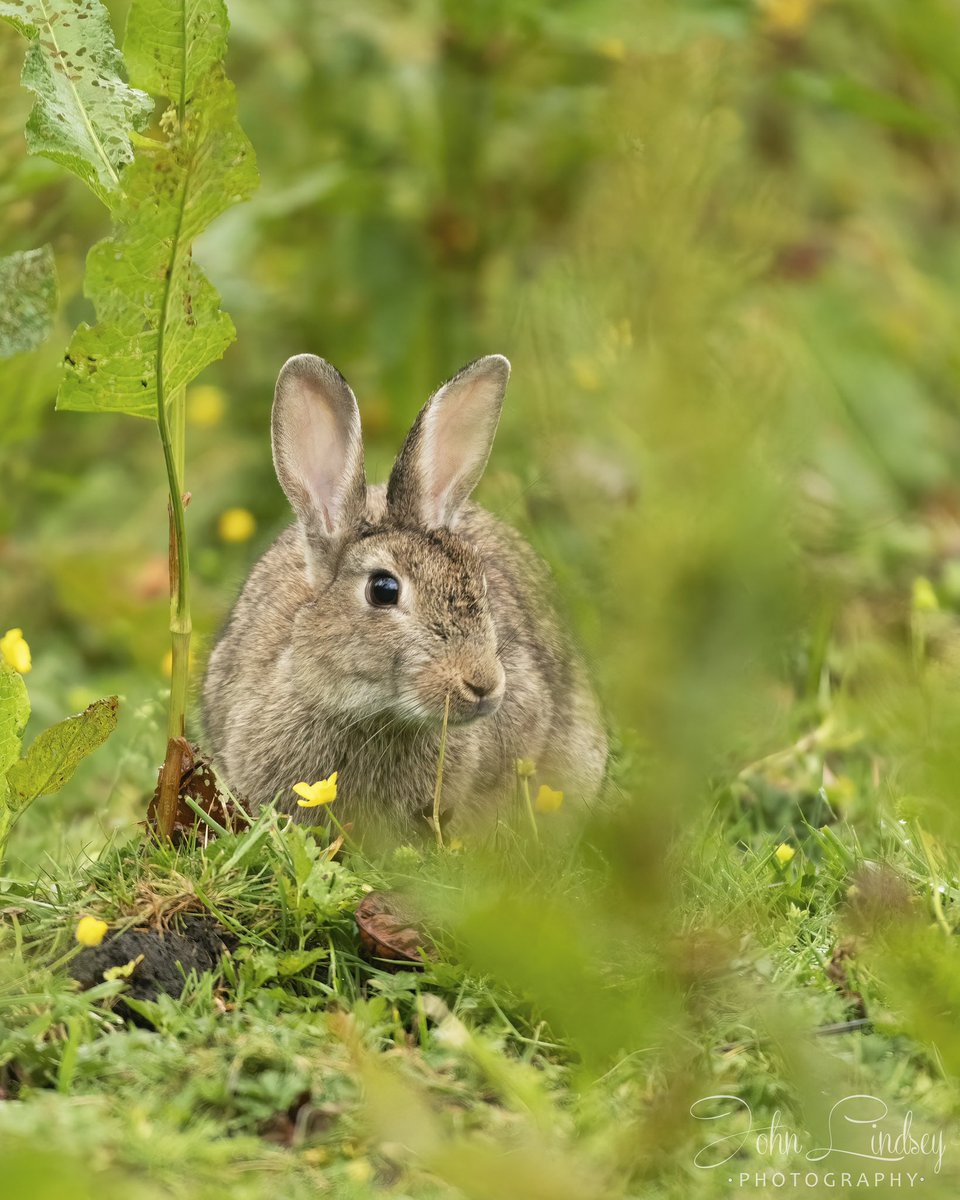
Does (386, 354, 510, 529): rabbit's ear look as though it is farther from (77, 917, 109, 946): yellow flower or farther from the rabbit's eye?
(77, 917, 109, 946): yellow flower

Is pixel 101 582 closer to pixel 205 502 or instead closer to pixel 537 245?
pixel 205 502

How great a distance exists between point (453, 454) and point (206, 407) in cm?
286

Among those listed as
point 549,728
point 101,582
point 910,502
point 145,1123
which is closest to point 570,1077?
point 145,1123

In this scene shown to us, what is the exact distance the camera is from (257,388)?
683cm

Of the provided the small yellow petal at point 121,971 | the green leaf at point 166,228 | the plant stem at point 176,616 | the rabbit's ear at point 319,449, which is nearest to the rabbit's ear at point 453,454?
the rabbit's ear at point 319,449

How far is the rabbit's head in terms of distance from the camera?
394 centimetres

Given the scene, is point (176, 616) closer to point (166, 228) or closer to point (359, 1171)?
point (166, 228)

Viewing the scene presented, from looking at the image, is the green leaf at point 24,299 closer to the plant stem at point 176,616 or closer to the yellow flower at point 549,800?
the plant stem at point 176,616

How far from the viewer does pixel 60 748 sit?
126 inches

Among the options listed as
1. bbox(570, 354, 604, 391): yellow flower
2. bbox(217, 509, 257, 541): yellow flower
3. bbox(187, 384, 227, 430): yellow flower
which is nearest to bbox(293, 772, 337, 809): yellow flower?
bbox(570, 354, 604, 391): yellow flower

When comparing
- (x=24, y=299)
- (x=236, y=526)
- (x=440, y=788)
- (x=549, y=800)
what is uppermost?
(x=24, y=299)

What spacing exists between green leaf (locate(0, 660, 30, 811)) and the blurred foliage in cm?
26

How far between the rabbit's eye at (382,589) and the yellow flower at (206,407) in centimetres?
289

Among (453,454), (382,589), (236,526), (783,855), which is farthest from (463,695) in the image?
(236,526)
